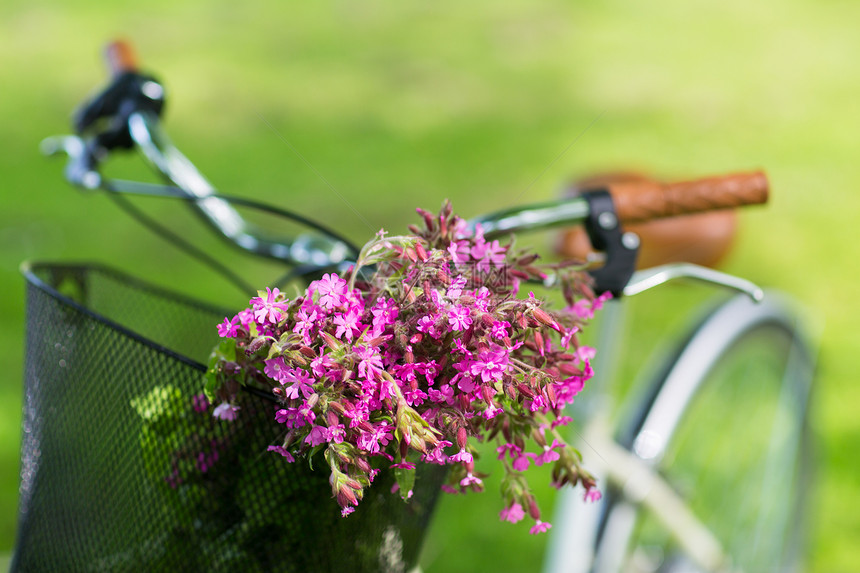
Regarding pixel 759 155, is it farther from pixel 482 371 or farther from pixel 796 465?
pixel 482 371

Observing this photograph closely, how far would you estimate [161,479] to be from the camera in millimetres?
795

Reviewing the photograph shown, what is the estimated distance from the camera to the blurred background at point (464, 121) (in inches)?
145

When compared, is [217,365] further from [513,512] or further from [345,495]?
[513,512]

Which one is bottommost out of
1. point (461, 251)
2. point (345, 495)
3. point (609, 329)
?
point (345, 495)

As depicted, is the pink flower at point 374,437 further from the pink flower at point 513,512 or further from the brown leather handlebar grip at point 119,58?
the brown leather handlebar grip at point 119,58

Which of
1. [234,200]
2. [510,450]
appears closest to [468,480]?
[510,450]

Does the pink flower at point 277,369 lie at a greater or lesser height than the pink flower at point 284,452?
greater

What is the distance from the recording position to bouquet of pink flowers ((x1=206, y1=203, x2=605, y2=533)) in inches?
26.3

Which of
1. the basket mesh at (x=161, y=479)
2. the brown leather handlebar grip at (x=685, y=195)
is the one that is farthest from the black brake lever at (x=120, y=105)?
the brown leather handlebar grip at (x=685, y=195)

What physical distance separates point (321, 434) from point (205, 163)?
14.2 ft

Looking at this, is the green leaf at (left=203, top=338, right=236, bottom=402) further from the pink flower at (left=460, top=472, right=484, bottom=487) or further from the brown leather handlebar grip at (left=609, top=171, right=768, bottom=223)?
the brown leather handlebar grip at (left=609, top=171, right=768, bottom=223)

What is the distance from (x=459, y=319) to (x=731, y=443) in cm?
183

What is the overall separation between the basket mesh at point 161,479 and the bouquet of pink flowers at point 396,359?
44 mm

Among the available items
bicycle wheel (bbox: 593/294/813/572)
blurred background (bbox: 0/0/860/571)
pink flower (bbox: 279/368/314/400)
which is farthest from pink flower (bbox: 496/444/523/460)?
blurred background (bbox: 0/0/860/571)
